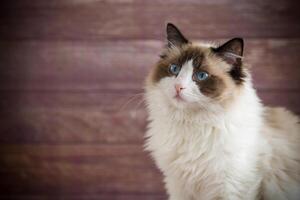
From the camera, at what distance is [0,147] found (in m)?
2.01

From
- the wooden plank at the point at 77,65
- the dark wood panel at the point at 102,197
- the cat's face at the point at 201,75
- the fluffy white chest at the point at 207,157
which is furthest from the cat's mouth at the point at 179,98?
the dark wood panel at the point at 102,197

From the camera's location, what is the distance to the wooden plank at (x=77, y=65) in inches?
76.0

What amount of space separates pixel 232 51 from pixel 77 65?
0.81 metres

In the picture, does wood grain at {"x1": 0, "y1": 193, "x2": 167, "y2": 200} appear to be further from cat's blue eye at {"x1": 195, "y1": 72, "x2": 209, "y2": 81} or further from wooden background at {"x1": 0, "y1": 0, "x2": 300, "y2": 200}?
cat's blue eye at {"x1": 195, "y1": 72, "x2": 209, "y2": 81}

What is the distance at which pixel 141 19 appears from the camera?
1905mm

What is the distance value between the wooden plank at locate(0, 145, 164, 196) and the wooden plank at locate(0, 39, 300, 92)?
0.27m

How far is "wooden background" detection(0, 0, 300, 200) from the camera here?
73.2 inches

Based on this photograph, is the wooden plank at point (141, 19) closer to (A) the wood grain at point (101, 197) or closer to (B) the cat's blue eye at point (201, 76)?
(B) the cat's blue eye at point (201, 76)

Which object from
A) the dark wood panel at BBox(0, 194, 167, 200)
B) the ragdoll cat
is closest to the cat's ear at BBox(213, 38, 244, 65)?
the ragdoll cat

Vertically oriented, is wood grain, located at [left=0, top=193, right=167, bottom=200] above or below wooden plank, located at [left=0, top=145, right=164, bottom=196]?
below

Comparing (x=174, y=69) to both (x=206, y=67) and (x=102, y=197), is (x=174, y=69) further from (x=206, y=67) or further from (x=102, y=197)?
(x=102, y=197)

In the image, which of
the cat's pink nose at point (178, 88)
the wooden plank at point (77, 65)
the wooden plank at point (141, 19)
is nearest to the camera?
the cat's pink nose at point (178, 88)

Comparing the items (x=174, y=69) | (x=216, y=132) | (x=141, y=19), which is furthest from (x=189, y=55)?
(x=141, y=19)

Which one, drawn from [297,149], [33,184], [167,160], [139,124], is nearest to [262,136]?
[297,149]
